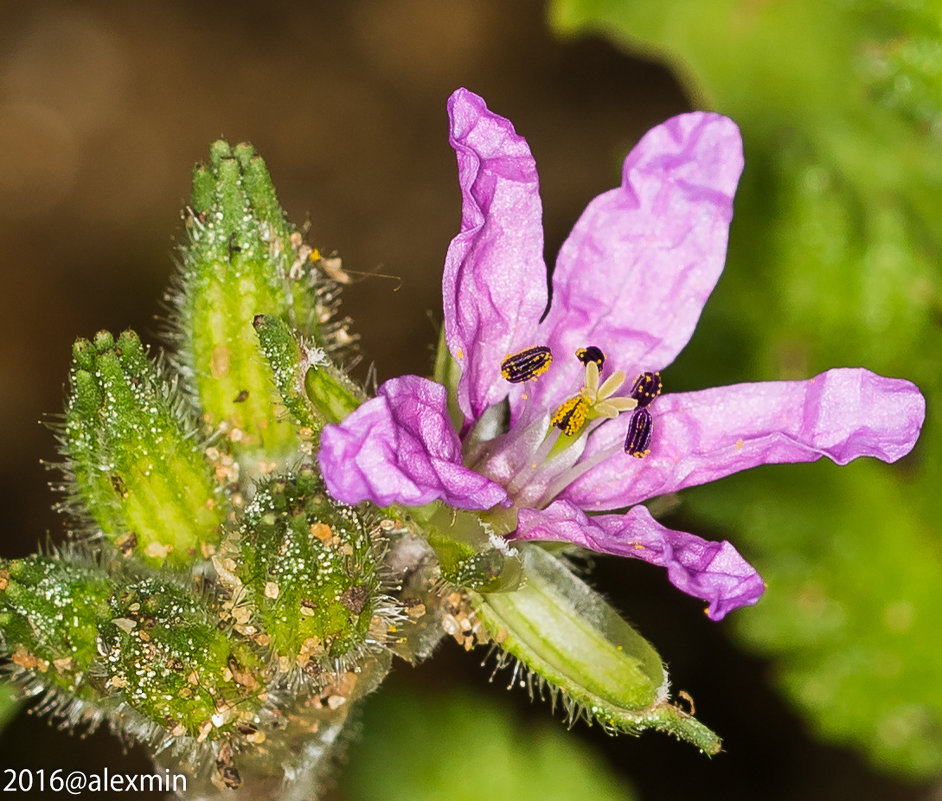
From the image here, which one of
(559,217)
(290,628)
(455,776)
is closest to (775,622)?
(455,776)

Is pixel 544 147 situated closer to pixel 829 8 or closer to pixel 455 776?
pixel 829 8

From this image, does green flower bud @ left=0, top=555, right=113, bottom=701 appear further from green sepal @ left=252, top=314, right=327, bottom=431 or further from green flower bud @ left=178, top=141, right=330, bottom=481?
green sepal @ left=252, top=314, right=327, bottom=431

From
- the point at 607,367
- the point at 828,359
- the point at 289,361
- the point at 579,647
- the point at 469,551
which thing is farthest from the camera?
the point at 828,359

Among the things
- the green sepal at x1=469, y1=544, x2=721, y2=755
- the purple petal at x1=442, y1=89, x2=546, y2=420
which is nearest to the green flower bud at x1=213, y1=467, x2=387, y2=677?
the green sepal at x1=469, y1=544, x2=721, y2=755

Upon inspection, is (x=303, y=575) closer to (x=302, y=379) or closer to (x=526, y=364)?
(x=302, y=379)

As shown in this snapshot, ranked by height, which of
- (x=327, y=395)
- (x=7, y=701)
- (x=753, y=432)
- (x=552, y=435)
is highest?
(x=327, y=395)

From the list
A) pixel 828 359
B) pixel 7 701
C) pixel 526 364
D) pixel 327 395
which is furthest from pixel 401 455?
pixel 828 359

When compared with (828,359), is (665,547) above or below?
above
